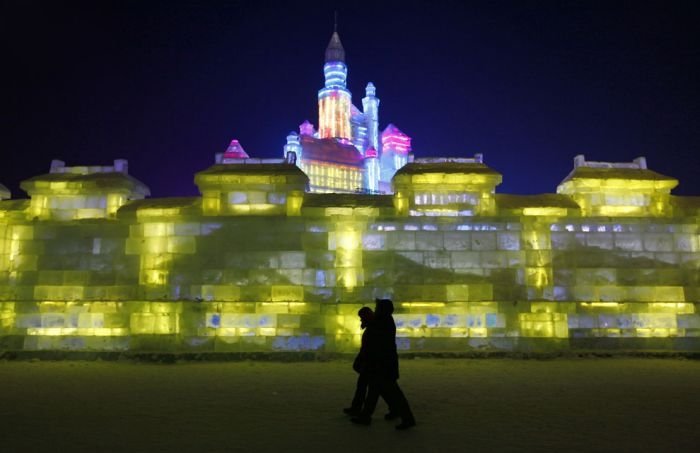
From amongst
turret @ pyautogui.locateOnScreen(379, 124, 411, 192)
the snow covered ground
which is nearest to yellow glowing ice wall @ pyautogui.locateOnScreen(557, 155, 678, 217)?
the snow covered ground

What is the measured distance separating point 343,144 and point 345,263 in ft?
216

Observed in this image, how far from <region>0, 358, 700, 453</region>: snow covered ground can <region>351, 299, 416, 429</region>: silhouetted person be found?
0.24 metres

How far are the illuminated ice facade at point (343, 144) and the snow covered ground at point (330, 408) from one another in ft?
196

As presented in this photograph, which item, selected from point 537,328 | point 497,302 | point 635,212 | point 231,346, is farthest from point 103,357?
point 635,212

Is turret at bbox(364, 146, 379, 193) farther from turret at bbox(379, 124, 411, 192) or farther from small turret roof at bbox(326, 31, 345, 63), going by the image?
small turret roof at bbox(326, 31, 345, 63)

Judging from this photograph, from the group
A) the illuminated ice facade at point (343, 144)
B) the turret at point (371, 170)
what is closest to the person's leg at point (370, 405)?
the illuminated ice facade at point (343, 144)

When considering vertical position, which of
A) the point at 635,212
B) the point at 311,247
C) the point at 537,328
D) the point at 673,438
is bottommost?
the point at 673,438

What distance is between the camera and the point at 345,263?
13633 mm

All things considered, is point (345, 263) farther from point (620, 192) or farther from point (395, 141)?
point (395, 141)

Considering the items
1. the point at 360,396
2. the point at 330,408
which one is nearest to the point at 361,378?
the point at 360,396

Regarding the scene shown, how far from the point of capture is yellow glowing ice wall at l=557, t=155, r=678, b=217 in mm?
14297

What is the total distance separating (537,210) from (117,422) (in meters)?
11.9

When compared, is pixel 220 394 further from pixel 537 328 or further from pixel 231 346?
pixel 537 328

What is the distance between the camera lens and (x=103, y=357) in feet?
42.3
